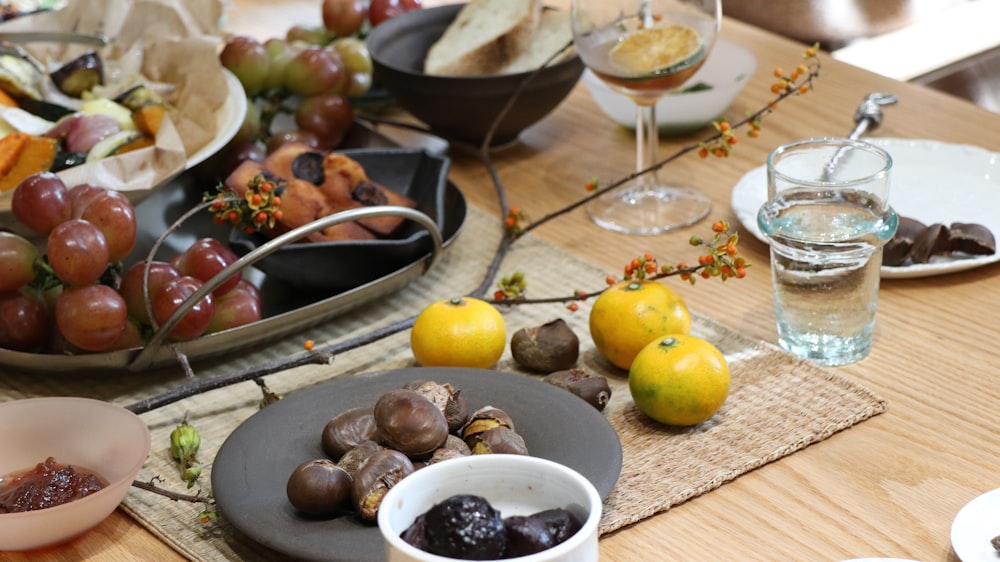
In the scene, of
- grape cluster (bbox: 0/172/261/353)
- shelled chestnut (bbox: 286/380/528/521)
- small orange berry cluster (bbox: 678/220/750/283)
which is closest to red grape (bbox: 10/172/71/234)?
Result: grape cluster (bbox: 0/172/261/353)

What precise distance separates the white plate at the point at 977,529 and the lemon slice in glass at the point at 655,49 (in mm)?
603

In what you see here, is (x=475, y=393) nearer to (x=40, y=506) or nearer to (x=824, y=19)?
(x=40, y=506)

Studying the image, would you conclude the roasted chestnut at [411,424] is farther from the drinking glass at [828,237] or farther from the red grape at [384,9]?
the red grape at [384,9]

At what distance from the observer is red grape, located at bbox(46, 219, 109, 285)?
0.94m

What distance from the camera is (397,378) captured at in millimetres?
911

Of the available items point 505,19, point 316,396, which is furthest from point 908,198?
point 316,396

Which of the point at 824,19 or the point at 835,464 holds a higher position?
the point at 835,464

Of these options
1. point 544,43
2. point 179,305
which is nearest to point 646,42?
point 544,43

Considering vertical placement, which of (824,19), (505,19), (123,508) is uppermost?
(505,19)

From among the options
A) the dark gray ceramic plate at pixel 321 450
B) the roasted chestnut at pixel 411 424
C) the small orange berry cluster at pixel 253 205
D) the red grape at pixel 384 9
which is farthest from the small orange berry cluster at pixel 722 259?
the red grape at pixel 384 9

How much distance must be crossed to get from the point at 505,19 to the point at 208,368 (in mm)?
647

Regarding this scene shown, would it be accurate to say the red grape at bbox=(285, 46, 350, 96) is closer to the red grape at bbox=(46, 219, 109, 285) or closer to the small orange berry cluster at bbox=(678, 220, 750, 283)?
the red grape at bbox=(46, 219, 109, 285)

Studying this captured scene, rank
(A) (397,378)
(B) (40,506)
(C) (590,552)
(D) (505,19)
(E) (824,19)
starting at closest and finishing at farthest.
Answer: (C) (590,552) < (B) (40,506) < (A) (397,378) < (D) (505,19) < (E) (824,19)

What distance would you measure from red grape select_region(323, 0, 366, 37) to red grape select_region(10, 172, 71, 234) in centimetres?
72
